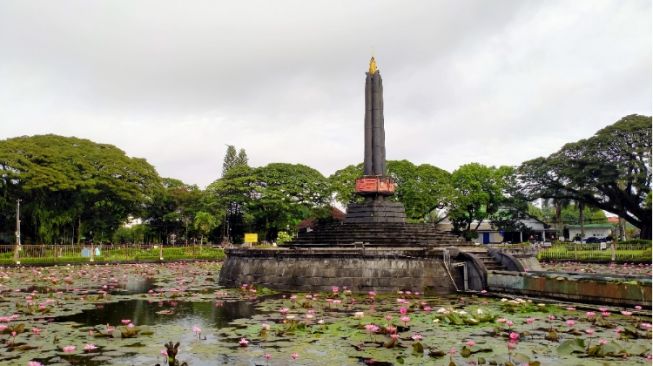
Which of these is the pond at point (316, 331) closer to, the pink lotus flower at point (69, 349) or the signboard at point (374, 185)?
the pink lotus flower at point (69, 349)

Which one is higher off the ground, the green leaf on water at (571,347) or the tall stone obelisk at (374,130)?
the tall stone obelisk at (374,130)

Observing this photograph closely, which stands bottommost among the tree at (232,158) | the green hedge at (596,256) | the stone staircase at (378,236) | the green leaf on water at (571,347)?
the green hedge at (596,256)

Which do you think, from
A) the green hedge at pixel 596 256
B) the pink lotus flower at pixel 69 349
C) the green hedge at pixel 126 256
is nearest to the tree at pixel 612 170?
the green hedge at pixel 596 256

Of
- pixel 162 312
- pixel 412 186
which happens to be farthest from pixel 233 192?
pixel 162 312

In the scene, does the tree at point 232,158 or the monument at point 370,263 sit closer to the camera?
the monument at point 370,263

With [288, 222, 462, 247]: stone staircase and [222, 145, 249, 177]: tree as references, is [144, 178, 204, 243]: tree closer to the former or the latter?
[222, 145, 249, 177]: tree

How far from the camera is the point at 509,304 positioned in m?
12.0

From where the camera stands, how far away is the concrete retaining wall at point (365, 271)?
603 inches

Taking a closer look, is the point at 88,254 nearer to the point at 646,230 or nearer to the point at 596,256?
the point at 596,256

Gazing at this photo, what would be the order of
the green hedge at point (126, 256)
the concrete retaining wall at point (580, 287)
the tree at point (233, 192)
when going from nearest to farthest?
the concrete retaining wall at point (580, 287) → the green hedge at point (126, 256) → the tree at point (233, 192)

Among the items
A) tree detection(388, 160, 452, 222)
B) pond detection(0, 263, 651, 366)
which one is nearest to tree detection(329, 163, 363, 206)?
tree detection(388, 160, 452, 222)

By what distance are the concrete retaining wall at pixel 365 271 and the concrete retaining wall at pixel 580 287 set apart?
5.38ft

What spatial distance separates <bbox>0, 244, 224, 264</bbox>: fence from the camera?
29.5 meters

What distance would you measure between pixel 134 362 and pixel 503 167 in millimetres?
56912
